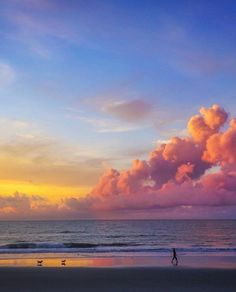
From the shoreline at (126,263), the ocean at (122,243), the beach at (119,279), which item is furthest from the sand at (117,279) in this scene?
the ocean at (122,243)

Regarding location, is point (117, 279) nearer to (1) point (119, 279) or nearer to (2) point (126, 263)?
(1) point (119, 279)

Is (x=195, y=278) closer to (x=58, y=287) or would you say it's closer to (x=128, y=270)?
(x=128, y=270)

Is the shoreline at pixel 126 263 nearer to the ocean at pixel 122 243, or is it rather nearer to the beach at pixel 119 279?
the beach at pixel 119 279

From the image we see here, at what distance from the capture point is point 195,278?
2347 cm

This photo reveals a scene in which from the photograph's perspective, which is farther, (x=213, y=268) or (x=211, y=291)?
(x=213, y=268)

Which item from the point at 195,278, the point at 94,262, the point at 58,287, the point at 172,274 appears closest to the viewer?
the point at 58,287

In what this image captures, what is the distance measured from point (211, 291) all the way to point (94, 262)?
49.9ft

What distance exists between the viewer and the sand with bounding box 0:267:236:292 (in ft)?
66.6

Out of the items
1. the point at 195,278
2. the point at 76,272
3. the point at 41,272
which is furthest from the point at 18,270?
the point at 195,278

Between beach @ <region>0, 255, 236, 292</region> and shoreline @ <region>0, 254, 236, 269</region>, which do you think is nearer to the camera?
beach @ <region>0, 255, 236, 292</region>

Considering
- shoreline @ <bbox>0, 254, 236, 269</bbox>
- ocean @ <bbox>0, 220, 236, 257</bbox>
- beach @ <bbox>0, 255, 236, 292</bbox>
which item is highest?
ocean @ <bbox>0, 220, 236, 257</bbox>

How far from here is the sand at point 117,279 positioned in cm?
2030

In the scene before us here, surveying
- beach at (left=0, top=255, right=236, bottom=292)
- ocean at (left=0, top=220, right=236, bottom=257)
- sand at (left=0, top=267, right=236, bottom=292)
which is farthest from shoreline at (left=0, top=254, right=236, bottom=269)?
ocean at (left=0, top=220, right=236, bottom=257)

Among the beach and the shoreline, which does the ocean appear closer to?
the shoreline
